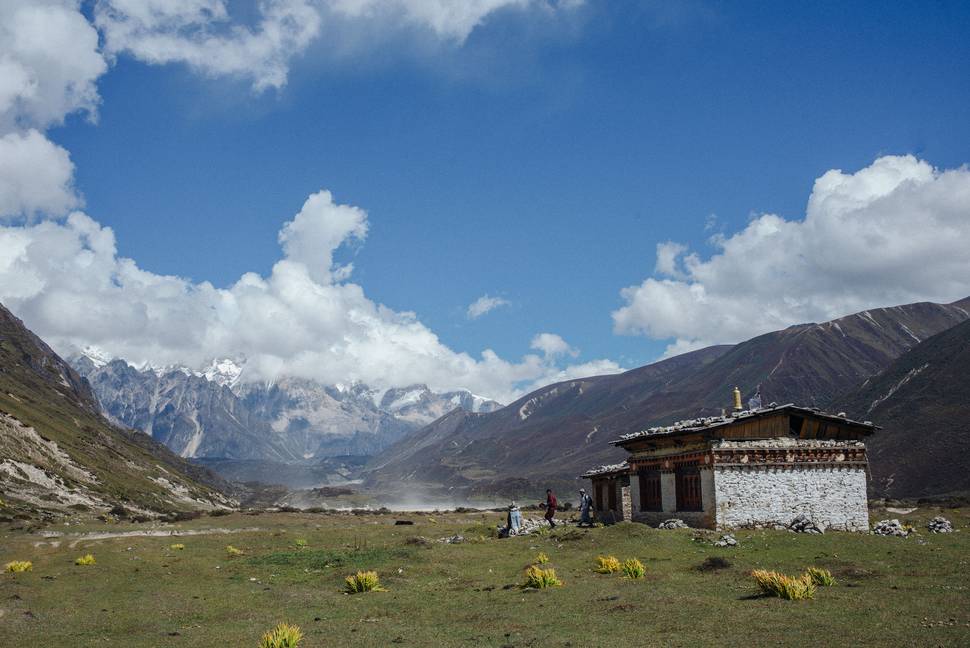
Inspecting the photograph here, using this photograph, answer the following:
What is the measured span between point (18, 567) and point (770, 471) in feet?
110

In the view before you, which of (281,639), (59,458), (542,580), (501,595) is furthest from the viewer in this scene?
(59,458)

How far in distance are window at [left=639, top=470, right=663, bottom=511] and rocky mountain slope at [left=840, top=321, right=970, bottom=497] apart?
207ft

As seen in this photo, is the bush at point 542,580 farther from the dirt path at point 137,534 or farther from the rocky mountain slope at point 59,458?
the rocky mountain slope at point 59,458

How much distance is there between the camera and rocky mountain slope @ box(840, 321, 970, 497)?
10919cm

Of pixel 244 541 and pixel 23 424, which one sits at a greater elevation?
pixel 23 424

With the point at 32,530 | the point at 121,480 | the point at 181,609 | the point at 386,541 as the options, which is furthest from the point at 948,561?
the point at 121,480

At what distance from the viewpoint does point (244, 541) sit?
1750 inches

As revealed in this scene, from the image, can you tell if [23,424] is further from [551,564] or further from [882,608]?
[882,608]

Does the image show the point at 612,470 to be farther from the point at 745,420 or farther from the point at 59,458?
the point at 59,458

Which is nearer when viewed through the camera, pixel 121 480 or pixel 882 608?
pixel 882 608

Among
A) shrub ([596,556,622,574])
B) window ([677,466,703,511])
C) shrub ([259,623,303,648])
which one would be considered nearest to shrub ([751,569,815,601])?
shrub ([596,556,622,574])

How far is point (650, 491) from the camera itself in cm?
4222

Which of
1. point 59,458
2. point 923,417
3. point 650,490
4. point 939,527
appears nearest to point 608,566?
point 650,490

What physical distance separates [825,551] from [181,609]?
888 inches
